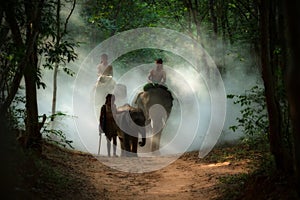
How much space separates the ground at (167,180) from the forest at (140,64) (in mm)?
53

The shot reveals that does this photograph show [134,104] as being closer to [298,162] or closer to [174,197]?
[174,197]

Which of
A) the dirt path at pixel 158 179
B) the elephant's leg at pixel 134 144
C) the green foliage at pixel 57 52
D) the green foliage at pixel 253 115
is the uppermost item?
the green foliage at pixel 57 52

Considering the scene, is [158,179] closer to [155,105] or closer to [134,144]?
[134,144]

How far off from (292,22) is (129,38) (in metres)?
22.7

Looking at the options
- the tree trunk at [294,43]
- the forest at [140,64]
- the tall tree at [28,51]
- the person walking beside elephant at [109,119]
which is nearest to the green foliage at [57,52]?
the forest at [140,64]

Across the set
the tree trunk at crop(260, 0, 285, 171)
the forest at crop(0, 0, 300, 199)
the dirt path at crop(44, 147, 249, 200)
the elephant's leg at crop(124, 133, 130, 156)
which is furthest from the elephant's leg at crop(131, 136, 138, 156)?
the tree trunk at crop(260, 0, 285, 171)

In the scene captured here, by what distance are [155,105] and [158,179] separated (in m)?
6.44

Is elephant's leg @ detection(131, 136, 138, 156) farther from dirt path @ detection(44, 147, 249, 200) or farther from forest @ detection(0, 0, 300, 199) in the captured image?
dirt path @ detection(44, 147, 249, 200)

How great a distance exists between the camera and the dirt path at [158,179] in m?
8.71

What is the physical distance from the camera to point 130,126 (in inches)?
622

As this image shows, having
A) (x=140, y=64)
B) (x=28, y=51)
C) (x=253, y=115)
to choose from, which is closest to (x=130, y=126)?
(x=253, y=115)

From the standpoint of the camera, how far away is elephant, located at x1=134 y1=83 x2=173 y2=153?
655 inches

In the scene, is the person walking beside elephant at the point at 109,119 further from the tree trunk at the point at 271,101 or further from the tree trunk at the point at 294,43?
the tree trunk at the point at 294,43

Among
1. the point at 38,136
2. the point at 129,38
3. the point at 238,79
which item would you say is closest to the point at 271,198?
the point at 38,136
